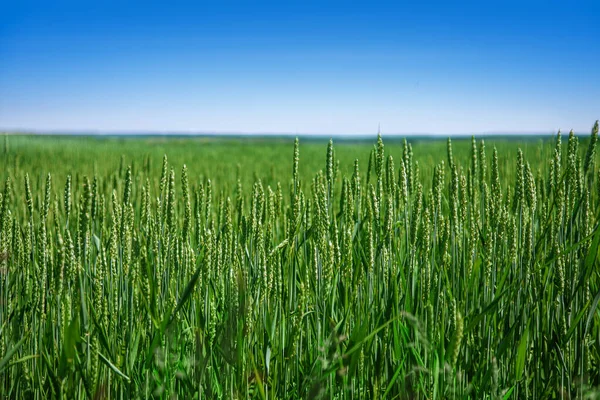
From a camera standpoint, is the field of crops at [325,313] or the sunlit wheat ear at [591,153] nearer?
the field of crops at [325,313]

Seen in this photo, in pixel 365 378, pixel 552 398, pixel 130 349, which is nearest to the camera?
pixel 130 349

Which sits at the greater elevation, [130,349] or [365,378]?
[130,349]

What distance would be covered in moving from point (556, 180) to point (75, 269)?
5.08 ft

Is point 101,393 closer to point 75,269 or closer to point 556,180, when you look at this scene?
point 75,269

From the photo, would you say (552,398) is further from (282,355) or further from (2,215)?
(2,215)

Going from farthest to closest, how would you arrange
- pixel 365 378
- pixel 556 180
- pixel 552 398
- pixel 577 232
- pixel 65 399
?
pixel 577 232 → pixel 556 180 → pixel 552 398 → pixel 365 378 → pixel 65 399

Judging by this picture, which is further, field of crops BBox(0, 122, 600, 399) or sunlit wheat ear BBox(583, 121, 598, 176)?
sunlit wheat ear BBox(583, 121, 598, 176)

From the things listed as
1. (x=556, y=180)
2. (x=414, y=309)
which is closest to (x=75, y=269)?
(x=414, y=309)

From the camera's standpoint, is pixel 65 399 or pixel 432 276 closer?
pixel 65 399

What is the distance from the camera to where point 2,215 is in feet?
4.36

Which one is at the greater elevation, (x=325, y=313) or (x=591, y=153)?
(x=591, y=153)

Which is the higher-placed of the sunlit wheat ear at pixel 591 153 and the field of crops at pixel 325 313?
the sunlit wheat ear at pixel 591 153

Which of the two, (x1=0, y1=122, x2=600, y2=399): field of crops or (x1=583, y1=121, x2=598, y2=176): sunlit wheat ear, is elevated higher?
(x1=583, y1=121, x2=598, y2=176): sunlit wheat ear

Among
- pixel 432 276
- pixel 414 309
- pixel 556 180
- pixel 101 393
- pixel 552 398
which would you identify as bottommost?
pixel 552 398
